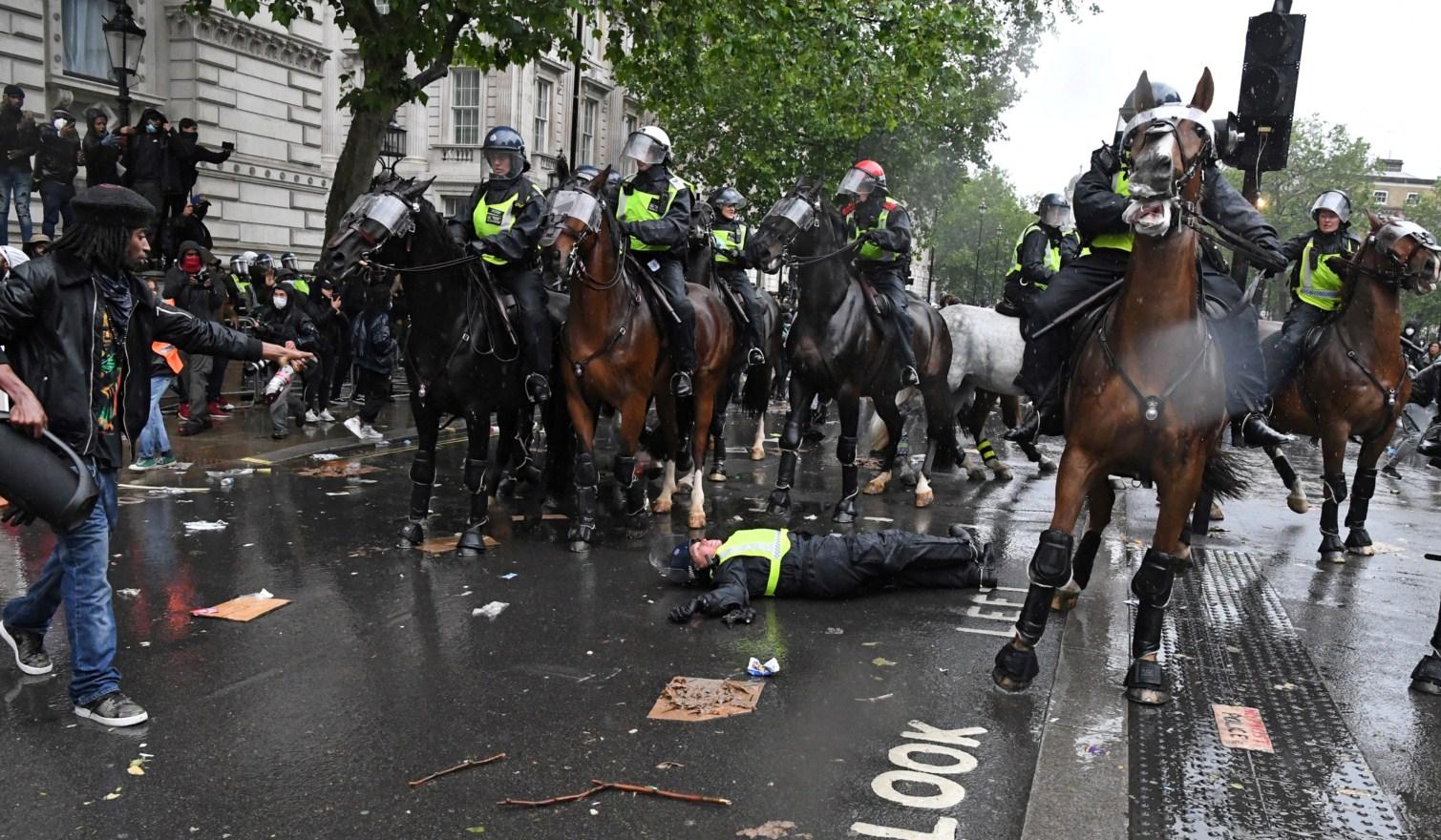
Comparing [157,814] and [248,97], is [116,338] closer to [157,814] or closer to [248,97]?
[157,814]

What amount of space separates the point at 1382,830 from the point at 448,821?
3339mm

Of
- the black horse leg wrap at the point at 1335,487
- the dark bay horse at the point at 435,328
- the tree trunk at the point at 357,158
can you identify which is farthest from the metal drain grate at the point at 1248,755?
the tree trunk at the point at 357,158

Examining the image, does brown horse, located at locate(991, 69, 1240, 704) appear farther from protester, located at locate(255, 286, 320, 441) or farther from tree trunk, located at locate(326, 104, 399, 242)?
tree trunk, located at locate(326, 104, 399, 242)

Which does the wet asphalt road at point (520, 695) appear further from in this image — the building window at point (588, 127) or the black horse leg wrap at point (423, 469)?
the building window at point (588, 127)

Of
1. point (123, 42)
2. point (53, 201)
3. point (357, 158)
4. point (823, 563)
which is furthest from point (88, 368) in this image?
point (53, 201)

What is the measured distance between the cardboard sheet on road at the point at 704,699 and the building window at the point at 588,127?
3638 centimetres

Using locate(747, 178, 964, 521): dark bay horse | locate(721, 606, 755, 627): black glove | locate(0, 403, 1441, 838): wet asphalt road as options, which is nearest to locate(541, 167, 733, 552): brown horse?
locate(0, 403, 1441, 838): wet asphalt road

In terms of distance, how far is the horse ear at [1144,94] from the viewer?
5148 millimetres

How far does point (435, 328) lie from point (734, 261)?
395cm

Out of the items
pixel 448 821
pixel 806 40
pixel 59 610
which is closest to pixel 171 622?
pixel 59 610

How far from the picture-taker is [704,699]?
4973mm

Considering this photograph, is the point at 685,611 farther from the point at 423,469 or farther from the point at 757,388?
the point at 757,388

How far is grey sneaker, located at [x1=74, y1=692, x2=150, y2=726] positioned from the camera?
4.46 metres

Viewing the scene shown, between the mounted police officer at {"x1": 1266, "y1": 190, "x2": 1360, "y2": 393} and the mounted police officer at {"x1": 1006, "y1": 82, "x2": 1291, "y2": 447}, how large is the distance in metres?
3.15
